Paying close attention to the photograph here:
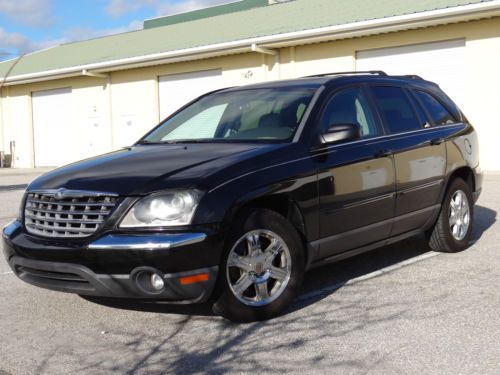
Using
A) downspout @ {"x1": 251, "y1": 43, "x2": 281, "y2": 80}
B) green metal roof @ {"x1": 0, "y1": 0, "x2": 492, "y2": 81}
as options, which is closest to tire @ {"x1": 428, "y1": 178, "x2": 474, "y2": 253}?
green metal roof @ {"x1": 0, "y1": 0, "x2": 492, "y2": 81}

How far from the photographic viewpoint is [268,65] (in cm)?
2008

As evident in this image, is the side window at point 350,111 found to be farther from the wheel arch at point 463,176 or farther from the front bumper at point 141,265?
the front bumper at point 141,265

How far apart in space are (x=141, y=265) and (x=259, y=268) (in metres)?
0.86

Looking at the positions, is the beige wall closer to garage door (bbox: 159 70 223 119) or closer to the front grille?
garage door (bbox: 159 70 223 119)

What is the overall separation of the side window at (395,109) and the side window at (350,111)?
0.66 ft

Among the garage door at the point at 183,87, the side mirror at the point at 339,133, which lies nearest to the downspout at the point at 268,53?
the garage door at the point at 183,87

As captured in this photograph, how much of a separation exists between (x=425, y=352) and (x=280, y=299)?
44.0 inches

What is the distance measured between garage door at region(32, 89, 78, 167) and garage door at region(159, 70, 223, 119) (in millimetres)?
5669

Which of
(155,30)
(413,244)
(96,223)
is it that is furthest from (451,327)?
(155,30)

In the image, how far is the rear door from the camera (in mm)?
5730

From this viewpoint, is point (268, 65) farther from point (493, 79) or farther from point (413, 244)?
point (413, 244)

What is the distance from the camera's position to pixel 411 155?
587 centimetres

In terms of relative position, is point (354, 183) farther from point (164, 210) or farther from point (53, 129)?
point (53, 129)

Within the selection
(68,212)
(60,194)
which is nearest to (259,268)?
(68,212)
